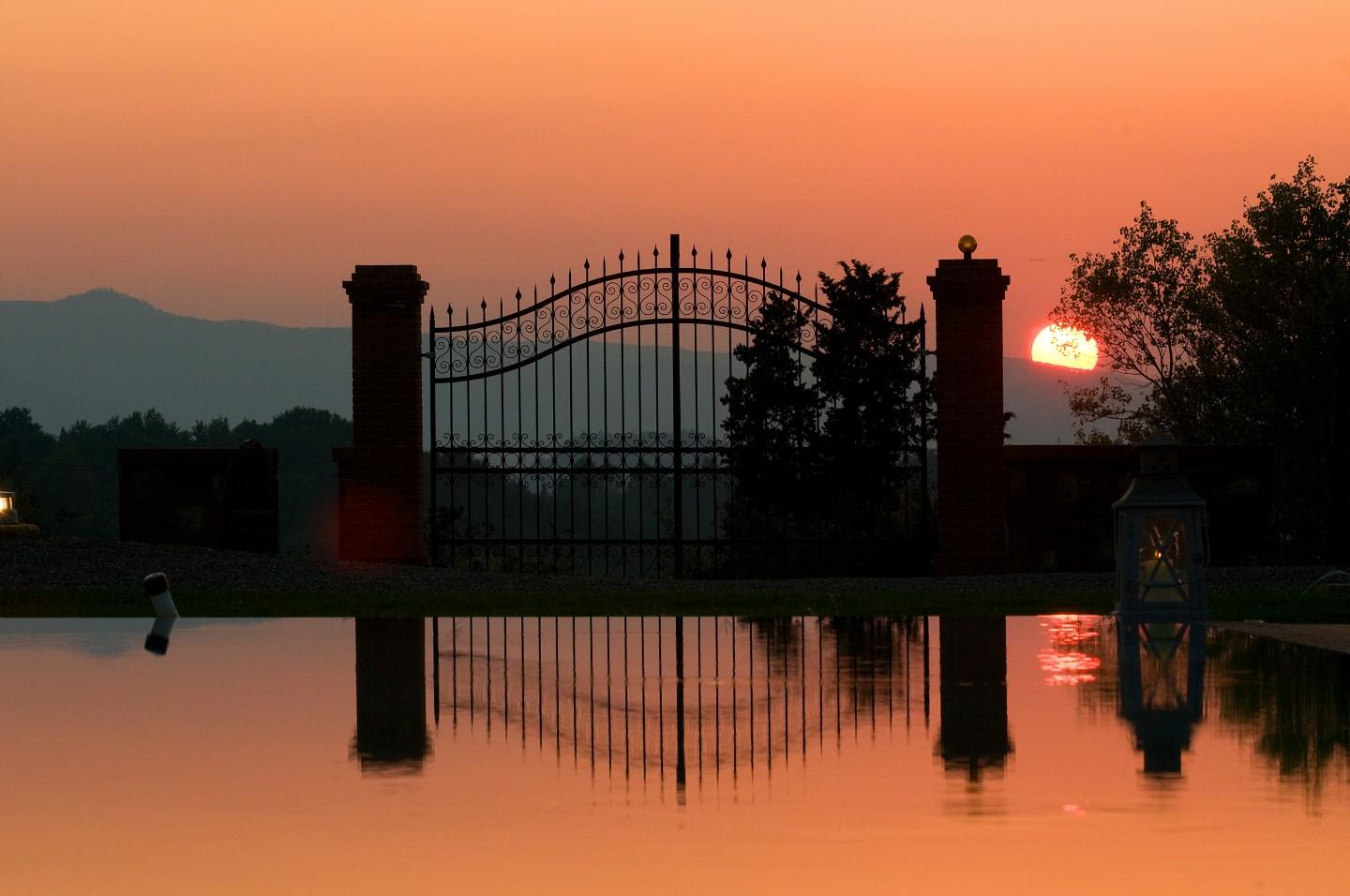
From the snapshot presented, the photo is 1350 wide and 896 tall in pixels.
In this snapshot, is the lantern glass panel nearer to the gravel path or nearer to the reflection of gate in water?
the reflection of gate in water

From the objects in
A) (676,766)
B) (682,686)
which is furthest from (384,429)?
(676,766)

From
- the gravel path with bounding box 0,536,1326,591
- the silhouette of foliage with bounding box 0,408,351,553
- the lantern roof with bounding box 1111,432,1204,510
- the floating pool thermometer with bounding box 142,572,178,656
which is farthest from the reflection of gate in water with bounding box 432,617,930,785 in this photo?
the silhouette of foliage with bounding box 0,408,351,553

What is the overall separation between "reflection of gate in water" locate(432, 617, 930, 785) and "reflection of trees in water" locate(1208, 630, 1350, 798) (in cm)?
163

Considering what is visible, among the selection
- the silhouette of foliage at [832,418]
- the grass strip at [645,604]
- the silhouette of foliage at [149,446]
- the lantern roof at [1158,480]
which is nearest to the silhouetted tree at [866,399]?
the silhouette of foliage at [832,418]

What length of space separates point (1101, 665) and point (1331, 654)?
5.62 ft

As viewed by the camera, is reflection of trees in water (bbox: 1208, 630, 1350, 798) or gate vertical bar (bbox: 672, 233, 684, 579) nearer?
reflection of trees in water (bbox: 1208, 630, 1350, 798)

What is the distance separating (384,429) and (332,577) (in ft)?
8.85

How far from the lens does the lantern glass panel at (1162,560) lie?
554 inches

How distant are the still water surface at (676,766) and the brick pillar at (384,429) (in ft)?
23.9

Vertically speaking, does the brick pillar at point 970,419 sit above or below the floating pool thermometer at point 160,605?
above

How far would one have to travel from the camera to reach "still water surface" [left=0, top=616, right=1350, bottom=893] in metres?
5.80

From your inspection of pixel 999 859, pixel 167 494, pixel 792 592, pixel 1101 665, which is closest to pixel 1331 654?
pixel 1101 665

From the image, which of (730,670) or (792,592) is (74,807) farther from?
(792,592)

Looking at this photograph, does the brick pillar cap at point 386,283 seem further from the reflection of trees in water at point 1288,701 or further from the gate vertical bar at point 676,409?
the reflection of trees in water at point 1288,701
